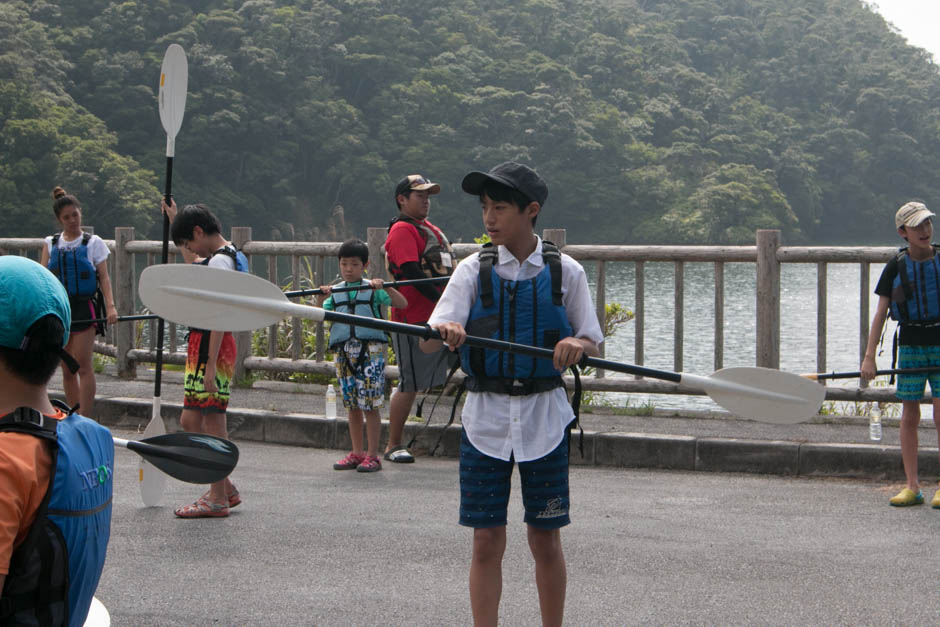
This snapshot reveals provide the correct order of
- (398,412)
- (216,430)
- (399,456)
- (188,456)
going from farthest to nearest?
1. (399,456)
2. (398,412)
3. (216,430)
4. (188,456)

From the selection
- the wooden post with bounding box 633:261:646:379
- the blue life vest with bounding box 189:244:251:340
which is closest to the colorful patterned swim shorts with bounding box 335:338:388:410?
the blue life vest with bounding box 189:244:251:340

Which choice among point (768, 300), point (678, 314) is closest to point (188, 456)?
point (768, 300)

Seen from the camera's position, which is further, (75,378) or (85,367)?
(75,378)

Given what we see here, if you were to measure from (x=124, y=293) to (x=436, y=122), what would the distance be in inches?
2843

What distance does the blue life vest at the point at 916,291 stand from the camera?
6395 mm

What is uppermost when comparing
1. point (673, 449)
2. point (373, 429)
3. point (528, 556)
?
point (373, 429)

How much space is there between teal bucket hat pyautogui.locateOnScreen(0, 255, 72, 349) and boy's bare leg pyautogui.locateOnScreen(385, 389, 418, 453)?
551 centimetres

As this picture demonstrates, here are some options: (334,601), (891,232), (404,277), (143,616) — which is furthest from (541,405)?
(891,232)

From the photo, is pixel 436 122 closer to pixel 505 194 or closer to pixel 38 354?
pixel 505 194

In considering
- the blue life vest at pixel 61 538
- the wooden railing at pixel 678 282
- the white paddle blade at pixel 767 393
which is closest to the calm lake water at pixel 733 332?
the wooden railing at pixel 678 282

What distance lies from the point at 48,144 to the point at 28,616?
5814 centimetres

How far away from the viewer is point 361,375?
7.52m

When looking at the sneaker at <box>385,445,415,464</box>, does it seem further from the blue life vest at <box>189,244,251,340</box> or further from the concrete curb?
the blue life vest at <box>189,244,251,340</box>

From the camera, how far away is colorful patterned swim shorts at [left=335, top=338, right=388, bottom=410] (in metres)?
7.52
